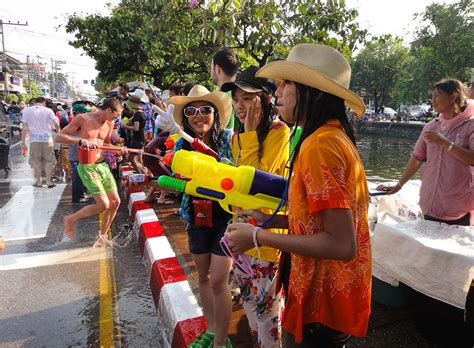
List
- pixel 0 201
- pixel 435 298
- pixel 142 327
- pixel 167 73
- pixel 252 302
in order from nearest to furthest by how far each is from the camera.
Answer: pixel 252 302 → pixel 435 298 → pixel 142 327 → pixel 0 201 → pixel 167 73

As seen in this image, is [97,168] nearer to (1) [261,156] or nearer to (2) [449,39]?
(1) [261,156]

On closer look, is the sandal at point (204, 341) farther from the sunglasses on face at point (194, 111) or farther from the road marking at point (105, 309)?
the sunglasses on face at point (194, 111)

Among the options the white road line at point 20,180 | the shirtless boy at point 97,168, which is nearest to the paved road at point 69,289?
the shirtless boy at point 97,168

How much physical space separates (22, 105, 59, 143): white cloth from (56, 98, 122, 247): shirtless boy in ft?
12.5

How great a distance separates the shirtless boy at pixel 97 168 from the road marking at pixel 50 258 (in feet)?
0.70

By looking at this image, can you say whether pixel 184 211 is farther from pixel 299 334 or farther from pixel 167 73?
pixel 167 73

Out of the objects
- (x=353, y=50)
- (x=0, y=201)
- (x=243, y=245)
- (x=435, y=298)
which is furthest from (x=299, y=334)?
(x=0, y=201)

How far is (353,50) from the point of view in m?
5.05

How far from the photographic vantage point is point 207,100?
2.37m

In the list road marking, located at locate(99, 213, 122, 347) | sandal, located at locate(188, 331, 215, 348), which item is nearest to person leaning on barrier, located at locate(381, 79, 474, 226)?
sandal, located at locate(188, 331, 215, 348)

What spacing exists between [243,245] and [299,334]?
1.22ft

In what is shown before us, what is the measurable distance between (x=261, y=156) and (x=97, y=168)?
314 cm

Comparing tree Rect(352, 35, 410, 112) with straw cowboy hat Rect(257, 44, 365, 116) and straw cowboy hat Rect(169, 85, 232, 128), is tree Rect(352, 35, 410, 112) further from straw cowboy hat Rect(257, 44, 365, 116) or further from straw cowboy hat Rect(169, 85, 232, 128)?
straw cowboy hat Rect(257, 44, 365, 116)

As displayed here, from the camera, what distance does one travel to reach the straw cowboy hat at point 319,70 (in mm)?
1254
